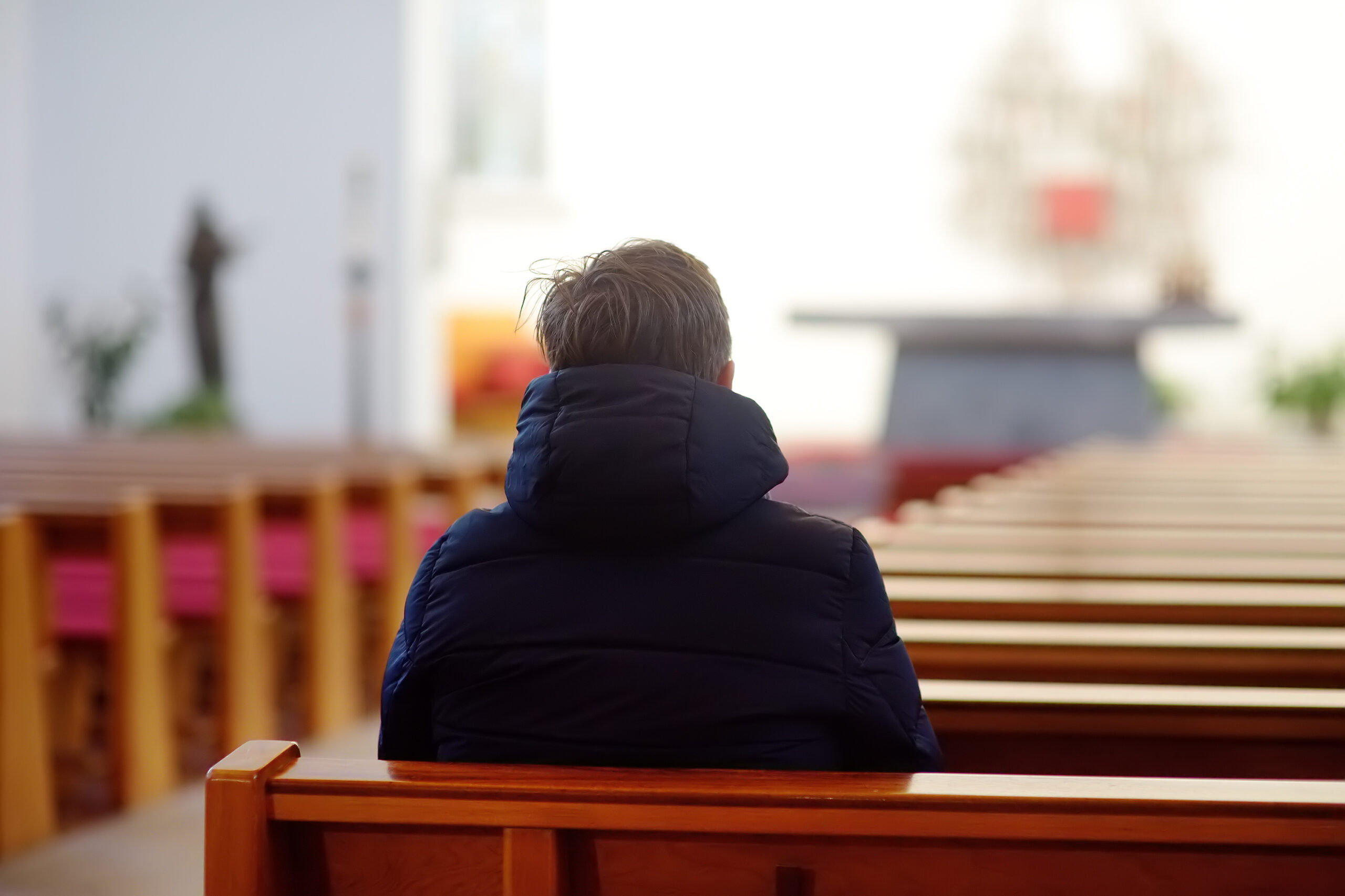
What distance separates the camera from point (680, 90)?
10500mm

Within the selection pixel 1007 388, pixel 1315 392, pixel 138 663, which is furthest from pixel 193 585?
pixel 1315 392

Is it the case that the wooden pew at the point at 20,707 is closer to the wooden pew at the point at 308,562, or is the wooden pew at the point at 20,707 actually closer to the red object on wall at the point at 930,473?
the wooden pew at the point at 308,562

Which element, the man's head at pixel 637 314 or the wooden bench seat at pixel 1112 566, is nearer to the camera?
the man's head at pixel 637 314

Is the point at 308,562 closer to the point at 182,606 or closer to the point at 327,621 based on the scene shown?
the point at 327,621

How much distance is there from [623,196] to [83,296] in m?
3.91

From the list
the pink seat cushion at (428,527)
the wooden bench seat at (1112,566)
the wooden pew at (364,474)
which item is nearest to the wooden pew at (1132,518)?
the wooden bench seat at (1112,566)

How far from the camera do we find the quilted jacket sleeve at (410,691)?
1.18 metres

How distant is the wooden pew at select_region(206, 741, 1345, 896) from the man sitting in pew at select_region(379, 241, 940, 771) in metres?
0.19

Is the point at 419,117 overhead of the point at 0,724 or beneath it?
overhead

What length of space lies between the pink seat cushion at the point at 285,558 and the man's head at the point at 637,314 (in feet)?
7.96

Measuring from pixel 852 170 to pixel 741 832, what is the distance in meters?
9.97

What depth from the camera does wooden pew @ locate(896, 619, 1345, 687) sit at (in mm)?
1375

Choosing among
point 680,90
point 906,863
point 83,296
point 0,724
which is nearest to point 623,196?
point 680,90

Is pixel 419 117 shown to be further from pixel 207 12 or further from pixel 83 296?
pixel 83 296
